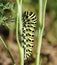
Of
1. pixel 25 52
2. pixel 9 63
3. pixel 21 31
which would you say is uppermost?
pixel 21 31

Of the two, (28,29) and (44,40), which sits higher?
(28,29)

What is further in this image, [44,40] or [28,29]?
[44,40]

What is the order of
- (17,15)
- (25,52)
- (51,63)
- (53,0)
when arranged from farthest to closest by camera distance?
(53,0), (51,63), (25,52), (17,15)

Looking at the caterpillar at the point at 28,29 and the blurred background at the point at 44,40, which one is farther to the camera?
the blurred background at the point at 44,40

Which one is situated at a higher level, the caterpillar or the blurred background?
the caterpillar

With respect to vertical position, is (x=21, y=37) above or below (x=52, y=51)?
above

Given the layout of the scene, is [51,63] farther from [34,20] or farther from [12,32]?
[34,20]

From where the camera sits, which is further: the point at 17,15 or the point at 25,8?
the point at 25,8

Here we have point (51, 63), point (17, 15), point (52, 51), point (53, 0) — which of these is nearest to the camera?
point (17, 15)

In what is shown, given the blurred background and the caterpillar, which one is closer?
the caterpillar

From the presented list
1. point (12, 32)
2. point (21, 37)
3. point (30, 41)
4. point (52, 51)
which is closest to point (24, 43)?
point (21, 37)

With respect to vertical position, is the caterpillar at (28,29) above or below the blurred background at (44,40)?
above
